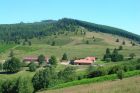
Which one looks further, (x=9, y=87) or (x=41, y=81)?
(x=41, y=81)

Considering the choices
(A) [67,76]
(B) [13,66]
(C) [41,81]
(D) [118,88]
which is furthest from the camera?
(B) [13,66]

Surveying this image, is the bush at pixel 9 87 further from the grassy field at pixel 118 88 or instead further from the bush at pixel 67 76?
the grassy field at pixel 118 88

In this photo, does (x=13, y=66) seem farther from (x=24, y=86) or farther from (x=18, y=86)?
(x=24, y=86)

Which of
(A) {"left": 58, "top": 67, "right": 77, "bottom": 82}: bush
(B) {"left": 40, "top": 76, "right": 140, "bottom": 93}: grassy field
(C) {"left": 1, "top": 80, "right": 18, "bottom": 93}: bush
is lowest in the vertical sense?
(C) {"left": 1, "top": 80, "right": 18, "bottom": 93}: bush

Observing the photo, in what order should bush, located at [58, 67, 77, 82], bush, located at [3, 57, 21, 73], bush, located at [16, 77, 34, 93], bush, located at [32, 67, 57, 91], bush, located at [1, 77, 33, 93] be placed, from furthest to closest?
bush, located at [3, 57, 21, 73] → bush, located at [58, 67, 77, 82] → bush, located at [32, 67, 57, 91] → bush, located at [1, 77, 33, 93] → bush, located at [16, 77, 34, 93]

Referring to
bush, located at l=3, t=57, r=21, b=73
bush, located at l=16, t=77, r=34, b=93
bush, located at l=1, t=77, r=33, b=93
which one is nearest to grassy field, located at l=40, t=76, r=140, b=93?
bush, located at l=16, t=77, r=34, b=93

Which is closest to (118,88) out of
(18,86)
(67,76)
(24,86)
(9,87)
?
(24,86)

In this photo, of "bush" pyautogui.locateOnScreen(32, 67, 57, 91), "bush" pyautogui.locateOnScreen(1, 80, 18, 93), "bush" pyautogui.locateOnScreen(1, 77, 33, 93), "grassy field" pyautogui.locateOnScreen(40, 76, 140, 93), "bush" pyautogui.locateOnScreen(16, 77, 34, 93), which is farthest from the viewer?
"bush" pyautogui.locateOnScreen(32, 67, 57, 91)

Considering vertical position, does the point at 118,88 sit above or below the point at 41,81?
above

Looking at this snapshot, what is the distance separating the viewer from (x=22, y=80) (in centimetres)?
8675

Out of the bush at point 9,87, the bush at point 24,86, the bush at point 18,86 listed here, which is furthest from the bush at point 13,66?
the bush at point 24,86

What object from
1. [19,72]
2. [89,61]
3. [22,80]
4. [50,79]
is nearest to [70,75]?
[50,79]

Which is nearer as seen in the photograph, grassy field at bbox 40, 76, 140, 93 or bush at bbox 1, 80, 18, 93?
grassy field at bbox 40, 76, 140, 93

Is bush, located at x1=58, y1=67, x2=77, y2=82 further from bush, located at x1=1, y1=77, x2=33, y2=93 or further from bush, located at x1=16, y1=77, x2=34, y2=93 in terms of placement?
bush, located at x1=16, y1=77, x2=34, y2=93
